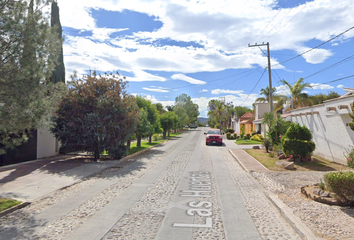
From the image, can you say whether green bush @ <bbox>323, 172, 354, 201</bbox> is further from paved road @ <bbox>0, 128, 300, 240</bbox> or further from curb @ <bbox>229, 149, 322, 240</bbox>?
paved road @ <bbox>0, 128, 300, 240</bbox>

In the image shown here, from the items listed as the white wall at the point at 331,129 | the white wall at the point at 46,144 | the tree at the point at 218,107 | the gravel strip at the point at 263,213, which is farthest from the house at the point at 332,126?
the tree at the point at 218,107

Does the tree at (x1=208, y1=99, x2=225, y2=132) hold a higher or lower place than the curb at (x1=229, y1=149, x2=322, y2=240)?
higher

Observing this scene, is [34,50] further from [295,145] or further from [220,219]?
[295,145]

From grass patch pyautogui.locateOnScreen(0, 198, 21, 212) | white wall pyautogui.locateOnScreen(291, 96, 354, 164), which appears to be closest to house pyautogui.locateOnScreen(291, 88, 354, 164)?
white wall pyautogui.locateOnScreen(291, 96, 354, 164)

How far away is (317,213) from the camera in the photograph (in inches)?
235

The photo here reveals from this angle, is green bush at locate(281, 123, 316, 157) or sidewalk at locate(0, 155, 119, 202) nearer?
sidewalk at locate(0, 155, 119, 202)

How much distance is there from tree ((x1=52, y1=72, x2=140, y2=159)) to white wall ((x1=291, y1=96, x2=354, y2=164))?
35.6 feet

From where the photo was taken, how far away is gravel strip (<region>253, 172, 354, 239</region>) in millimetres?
4898

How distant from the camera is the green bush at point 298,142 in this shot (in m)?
13.5

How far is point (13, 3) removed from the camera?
6.73 metres

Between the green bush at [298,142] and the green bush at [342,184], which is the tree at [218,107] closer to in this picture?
the green bush at [298,142]

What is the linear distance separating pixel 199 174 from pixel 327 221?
20.9 ft

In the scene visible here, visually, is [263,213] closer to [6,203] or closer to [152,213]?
[152,213]

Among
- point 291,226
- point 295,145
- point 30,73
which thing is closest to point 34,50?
point 30,73
